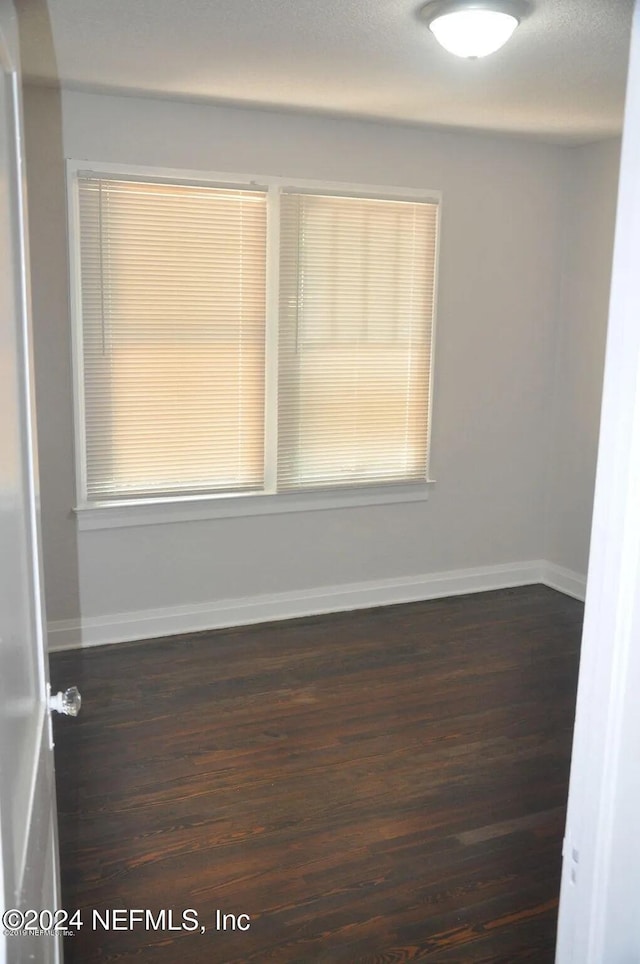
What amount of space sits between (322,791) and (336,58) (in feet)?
8.87

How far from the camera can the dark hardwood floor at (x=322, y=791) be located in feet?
7.66

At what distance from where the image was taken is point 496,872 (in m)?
2.56

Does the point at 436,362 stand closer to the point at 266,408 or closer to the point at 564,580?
the point at 266,408

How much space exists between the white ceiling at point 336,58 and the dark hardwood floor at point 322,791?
2586 millimetres

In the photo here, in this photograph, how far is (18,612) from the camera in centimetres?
125

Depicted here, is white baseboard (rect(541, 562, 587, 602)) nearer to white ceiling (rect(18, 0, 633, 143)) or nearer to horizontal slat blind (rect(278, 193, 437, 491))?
horizontal slat blind (rect(278, 193, 437, 491))

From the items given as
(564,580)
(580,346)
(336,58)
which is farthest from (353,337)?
(564,580)

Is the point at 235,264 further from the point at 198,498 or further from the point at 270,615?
the point at 270,615

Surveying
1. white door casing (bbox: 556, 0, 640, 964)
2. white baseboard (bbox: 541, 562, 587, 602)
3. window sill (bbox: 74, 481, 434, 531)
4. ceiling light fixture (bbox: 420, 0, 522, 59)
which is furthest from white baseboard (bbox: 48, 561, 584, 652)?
white door casing (bbox: 556, 0, 640, 964)

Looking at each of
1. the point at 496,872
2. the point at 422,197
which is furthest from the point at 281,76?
the point at 496,872

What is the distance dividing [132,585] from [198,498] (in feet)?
1.82

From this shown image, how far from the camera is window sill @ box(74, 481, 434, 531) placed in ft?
13.5

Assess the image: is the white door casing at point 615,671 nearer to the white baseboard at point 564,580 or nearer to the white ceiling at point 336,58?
the white ceiling at point 336,58

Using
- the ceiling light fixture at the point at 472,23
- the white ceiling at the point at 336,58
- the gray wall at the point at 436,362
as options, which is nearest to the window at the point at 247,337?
the gray wall at the point at 436,362
